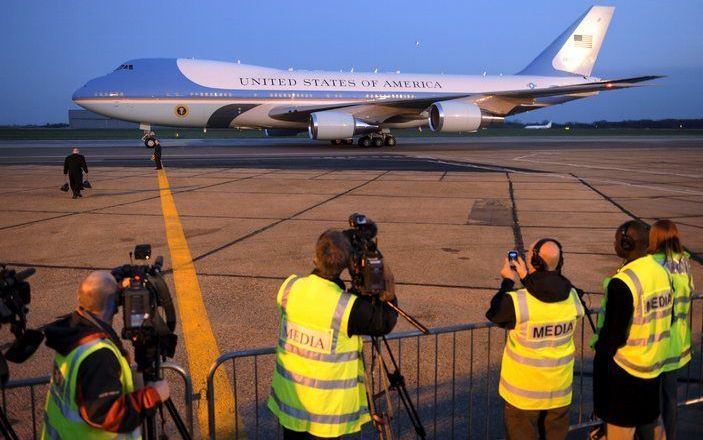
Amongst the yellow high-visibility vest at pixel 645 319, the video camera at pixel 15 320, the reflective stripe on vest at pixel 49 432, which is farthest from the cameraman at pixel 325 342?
the yellow high-visibility vest at pixel 645 319

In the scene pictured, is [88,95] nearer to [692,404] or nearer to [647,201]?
[647,201]

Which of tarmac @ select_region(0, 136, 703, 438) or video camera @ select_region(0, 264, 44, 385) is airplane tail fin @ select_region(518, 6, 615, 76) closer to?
tarmac @ select_region(0, 136, 703, 438)

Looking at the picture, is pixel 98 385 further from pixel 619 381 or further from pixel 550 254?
pixel 619 381

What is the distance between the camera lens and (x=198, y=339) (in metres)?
5.68

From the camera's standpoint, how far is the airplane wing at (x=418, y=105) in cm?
2920

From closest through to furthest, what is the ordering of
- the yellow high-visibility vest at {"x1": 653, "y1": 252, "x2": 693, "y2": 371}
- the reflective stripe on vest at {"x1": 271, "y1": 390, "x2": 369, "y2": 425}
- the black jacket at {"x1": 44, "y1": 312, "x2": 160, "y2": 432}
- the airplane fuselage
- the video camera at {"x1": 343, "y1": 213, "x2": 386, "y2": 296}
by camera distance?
the black jacket at {"x1": 44, "y1": 312, "x2": 160, "y2": 432}
the video camera at {"x1": 343, "y1": 213, "x2": 386, "y2": 296}
the reflective stripe on vest at {"x1": 271, "y1": 390, "x2": 369, "y2": 425}
the yellow high-visibility vest at {"x1": 653, "y1": 252, "x2": 693, "y2": 371}
the airplane fuselage

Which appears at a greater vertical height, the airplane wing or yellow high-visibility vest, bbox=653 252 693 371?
the airplane wing

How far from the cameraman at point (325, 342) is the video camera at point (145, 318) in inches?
25.2

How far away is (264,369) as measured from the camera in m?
5.09

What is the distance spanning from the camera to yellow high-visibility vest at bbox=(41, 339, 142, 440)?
99.3 inches

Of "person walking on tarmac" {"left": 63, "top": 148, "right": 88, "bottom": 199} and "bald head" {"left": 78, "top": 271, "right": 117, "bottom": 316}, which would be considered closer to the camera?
"bald head" {"left": 78, "top": 271, "right": 117, "bottom": 316}

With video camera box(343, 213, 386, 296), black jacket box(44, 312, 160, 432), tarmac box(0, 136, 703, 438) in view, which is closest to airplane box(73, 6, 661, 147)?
tarmac box(0, 136, 703, 438)

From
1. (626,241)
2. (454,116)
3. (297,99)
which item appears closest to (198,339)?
(626,241)

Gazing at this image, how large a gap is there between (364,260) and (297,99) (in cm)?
2829
